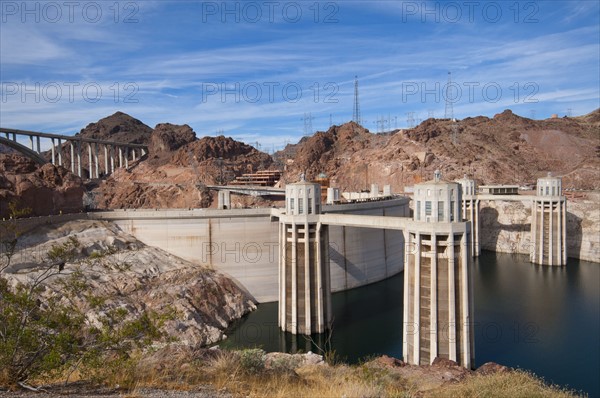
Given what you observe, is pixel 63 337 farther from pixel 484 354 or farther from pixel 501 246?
pixel 501 246

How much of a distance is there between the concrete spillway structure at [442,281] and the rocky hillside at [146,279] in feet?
48.5

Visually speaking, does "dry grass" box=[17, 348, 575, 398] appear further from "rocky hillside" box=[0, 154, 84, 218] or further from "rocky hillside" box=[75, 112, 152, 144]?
"rocky hillside" box=[75, 112, 152, 144]

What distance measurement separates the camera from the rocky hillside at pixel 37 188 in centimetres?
3503

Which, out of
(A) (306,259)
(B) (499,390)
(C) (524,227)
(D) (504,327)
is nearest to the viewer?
(B) (499,390)

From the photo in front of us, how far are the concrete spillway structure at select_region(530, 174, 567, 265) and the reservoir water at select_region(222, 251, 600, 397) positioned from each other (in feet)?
19.4

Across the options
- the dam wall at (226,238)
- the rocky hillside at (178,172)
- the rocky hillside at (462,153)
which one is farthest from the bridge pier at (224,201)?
the rocky hillside at (462,153)

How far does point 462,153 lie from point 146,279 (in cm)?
7138

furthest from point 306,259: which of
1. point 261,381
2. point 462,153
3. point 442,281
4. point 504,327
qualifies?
point 462,153

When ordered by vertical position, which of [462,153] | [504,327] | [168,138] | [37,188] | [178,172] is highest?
[168,138]

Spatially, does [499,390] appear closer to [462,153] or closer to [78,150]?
[462,153]

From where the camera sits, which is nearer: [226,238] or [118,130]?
[226,238]

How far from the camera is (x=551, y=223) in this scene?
5334cm

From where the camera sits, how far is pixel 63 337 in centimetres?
976

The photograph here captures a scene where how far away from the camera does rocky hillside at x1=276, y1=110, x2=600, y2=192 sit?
82.6 metres
